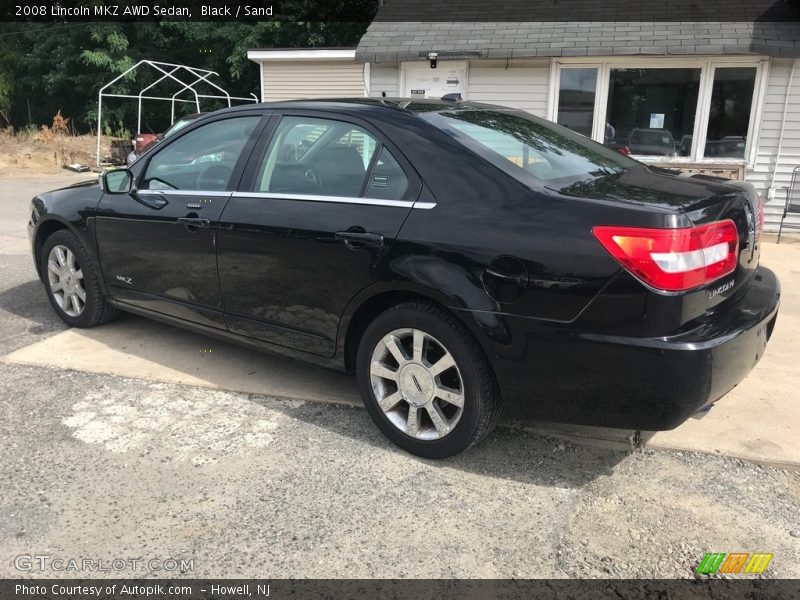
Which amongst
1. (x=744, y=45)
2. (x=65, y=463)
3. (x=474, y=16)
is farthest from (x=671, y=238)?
(x=474, y=16)

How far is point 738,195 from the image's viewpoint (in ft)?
9.75

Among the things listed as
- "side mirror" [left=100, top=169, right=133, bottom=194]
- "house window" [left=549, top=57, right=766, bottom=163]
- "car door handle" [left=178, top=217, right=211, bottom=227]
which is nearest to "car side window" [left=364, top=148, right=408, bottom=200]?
"car door handle" [left=178, top=217, right=211, bottom=227]

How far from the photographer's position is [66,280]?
15.8 ft

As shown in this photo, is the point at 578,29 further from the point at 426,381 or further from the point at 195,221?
the point at 426,381

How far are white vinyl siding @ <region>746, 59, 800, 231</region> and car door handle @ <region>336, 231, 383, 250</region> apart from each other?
8429mm

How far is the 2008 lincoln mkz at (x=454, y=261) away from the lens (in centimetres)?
255

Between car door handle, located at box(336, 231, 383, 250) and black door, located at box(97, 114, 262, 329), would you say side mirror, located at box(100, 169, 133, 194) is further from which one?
car door handle, located at box(336, 231, 383, 250)

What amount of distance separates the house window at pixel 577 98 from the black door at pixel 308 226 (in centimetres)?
754

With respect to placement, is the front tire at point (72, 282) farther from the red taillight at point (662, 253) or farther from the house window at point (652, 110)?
the house window at point (652, 110)

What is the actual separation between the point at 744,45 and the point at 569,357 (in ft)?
27.3

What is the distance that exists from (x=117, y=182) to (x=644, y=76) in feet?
26.6

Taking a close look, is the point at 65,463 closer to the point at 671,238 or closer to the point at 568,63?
the point at 671,238

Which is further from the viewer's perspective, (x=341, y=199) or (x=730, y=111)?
(x=730, y=111)

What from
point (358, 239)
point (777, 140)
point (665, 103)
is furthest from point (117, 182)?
point (777, 140)
